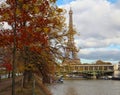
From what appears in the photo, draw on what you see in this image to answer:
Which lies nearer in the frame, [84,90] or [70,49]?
[70,49]

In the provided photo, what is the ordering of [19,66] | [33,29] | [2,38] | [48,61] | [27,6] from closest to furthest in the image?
1. [27,6]
2. [2,38]
3. [33,29]
4. [19,66]
5. [48,61]

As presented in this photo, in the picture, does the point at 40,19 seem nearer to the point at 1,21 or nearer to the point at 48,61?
the point at 1,21

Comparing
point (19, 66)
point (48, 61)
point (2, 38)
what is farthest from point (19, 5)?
point (48, 61)

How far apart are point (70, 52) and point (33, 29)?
17.1m

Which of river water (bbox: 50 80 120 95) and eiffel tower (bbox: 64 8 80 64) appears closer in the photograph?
eiffel tower (bbox: 64 8 80 64)

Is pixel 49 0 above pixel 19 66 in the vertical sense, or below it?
above

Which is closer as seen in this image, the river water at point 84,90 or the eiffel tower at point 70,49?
the eiffel tower at point 70,49

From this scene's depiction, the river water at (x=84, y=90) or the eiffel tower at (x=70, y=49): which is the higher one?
the eiffel tower at (x=70, y=49)

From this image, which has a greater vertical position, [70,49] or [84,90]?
[70,49]

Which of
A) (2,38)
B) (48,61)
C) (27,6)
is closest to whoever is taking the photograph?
(27,6)

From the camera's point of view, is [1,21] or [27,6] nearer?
[27,6]

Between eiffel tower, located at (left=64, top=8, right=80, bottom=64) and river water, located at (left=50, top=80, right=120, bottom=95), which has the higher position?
eiffel tower, located at (left=64, top=8, right=80, bottom=64)

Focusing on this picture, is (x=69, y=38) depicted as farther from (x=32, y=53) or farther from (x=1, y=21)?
(x=1, y=21)

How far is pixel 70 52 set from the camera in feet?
132
